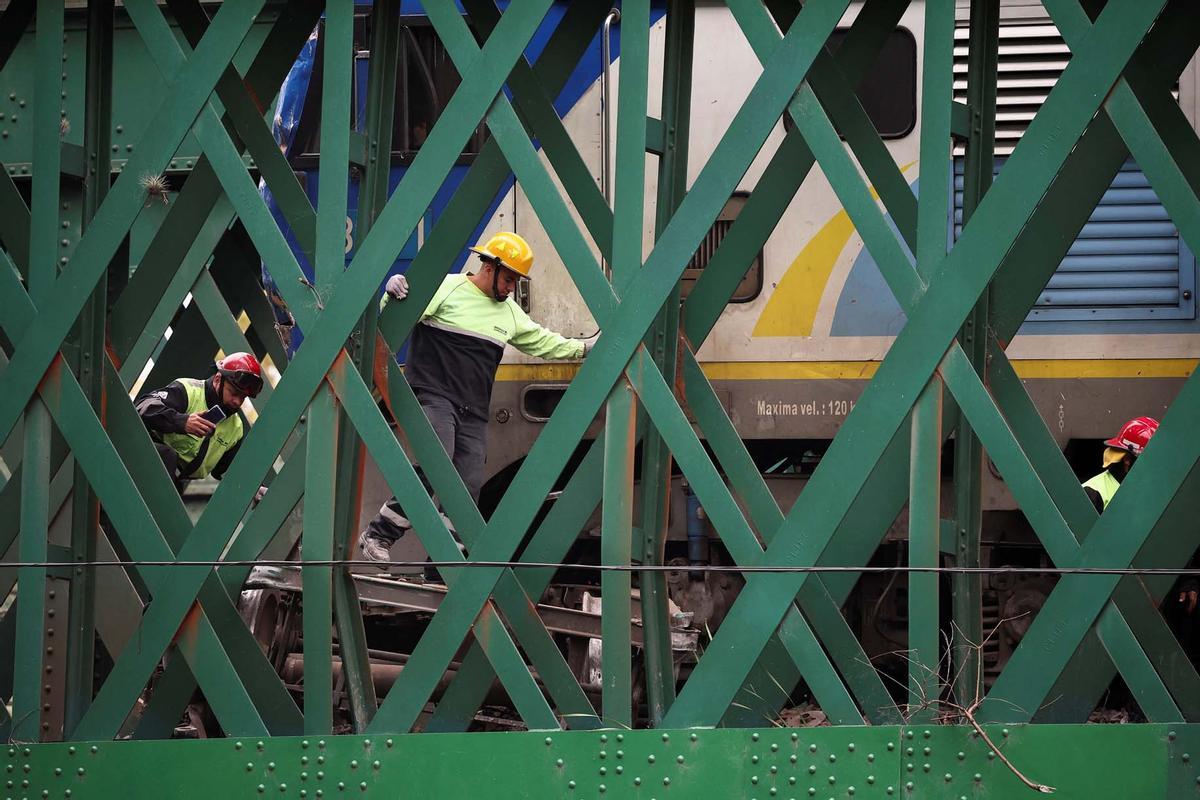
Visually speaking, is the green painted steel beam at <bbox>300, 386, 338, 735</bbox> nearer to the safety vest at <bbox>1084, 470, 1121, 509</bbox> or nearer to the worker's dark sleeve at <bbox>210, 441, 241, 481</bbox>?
the worker's dark sleeve at <bbox>210, 441, 241, 481</bbox>

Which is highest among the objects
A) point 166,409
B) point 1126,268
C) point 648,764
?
point 1126,268

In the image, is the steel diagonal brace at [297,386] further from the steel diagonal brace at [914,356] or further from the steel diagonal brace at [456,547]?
the steel diagonal brace at [914,356]

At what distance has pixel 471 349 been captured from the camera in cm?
711

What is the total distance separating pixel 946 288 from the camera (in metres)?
4.19

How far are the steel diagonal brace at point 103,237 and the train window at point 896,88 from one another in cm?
366

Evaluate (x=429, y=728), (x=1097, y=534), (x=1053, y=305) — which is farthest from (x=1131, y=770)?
(x=1053, y=305)

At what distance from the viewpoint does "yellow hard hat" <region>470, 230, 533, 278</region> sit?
7.12m

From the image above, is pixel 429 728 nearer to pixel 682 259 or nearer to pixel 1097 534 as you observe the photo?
pixel 682 259

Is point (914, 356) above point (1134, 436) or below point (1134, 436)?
below

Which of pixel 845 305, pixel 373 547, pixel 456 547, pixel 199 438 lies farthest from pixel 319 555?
pixel 845 305

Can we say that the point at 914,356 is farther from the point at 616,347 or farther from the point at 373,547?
the point at 373,547

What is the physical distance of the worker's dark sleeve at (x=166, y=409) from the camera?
709 centimetres

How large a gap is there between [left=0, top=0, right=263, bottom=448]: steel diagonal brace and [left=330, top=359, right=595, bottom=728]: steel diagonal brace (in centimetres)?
93

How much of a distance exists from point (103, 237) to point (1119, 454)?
514 centimetres
